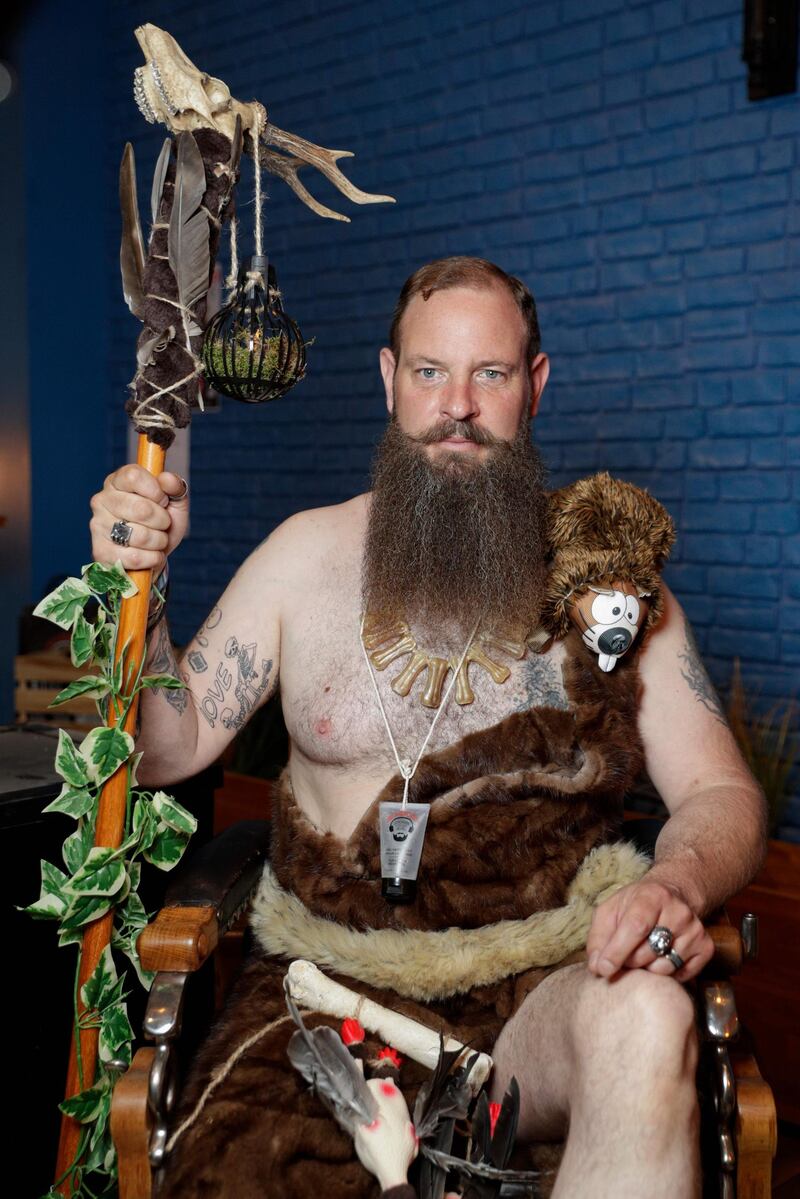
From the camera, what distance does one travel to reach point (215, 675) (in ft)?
6.98

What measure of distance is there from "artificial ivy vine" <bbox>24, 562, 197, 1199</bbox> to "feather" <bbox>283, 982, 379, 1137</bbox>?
263mm

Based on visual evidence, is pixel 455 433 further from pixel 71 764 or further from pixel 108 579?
pixel 71 764

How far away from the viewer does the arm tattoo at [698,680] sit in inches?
83.4

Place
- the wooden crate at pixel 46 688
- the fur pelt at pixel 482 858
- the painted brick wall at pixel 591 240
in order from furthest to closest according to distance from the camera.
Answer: the wooden crate at pixel 46 688 < the painted brick wall at pixel 591 240 < the fur pelt at pixel 482 858

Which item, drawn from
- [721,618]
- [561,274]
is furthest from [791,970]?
[561,274]

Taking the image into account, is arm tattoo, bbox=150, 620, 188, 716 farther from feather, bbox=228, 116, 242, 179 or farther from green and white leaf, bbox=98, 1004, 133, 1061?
feather, bbox=228, 116, 242, 179

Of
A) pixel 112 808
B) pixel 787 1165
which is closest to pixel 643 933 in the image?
pixel 112 808

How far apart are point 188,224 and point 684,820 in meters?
1.15

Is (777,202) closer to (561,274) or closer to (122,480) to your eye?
(561,274)

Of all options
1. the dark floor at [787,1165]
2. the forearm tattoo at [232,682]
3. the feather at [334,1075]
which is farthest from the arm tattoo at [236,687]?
the dark floor at [787,1165]

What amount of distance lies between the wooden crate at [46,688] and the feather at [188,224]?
9.95 ft

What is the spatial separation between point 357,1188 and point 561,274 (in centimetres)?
350

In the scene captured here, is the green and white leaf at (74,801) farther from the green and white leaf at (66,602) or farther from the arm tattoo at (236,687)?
the arm tattoo at (236,687)

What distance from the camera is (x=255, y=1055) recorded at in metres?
1.74
